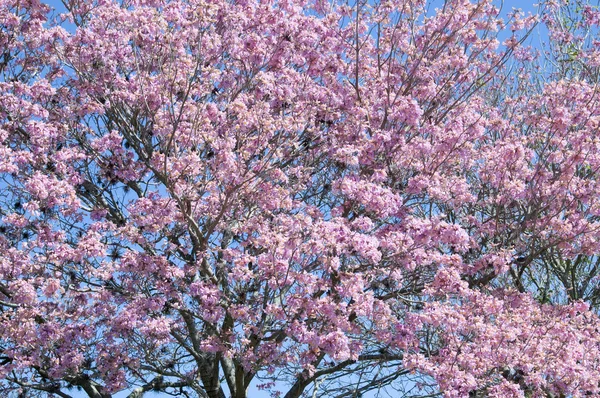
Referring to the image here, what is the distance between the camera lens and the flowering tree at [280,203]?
1033cm

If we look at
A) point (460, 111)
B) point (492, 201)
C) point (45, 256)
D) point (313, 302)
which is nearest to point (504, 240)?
point (492, 201)

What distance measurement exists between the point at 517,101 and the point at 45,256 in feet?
32.7

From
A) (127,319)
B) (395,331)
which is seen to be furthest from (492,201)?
(127,319)

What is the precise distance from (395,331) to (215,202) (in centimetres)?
311

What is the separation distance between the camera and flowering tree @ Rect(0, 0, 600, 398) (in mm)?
10328

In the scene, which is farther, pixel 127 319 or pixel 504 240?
pixel 504 240

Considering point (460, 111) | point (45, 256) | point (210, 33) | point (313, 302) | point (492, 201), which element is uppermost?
point (210, 33)

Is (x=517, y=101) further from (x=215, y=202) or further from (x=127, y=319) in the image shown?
(x=127, y=319)

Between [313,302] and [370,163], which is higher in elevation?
[370,163]

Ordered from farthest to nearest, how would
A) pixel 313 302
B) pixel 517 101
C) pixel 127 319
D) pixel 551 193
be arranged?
pixel 517 101, pixel 551 193, pixel 127 319, pixel 313 302

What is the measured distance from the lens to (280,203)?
11297 mm

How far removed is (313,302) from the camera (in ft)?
31.8

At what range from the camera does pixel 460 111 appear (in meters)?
12.6

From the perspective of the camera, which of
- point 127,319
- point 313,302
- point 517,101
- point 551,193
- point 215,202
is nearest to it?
point 313,302
